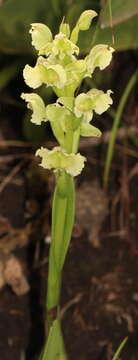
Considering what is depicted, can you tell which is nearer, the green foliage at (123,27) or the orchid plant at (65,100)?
the orchid plant at (65,100)

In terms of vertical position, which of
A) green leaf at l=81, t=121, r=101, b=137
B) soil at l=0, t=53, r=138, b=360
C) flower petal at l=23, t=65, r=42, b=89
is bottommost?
soil at l=0, t=53, r=138, b=360

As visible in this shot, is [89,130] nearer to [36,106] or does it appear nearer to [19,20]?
[36,106]

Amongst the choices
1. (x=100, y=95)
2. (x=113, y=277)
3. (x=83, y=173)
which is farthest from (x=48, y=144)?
(x=100, y=95)

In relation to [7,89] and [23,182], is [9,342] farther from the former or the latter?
[7,89]

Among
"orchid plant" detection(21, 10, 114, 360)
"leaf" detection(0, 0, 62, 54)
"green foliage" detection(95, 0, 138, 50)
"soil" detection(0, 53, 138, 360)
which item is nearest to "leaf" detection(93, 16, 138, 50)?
"green foliage" detection(95, 0, 138, 50)

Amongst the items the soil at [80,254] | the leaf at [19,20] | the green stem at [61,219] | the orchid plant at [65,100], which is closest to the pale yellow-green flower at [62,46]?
the orchid plant at [65,100]

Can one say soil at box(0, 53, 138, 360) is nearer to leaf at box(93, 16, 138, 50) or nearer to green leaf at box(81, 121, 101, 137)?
leaf at box(93, 16, 138, 50)

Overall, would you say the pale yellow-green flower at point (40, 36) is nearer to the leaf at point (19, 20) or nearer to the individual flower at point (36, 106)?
the individual flower at point (36, 106)
